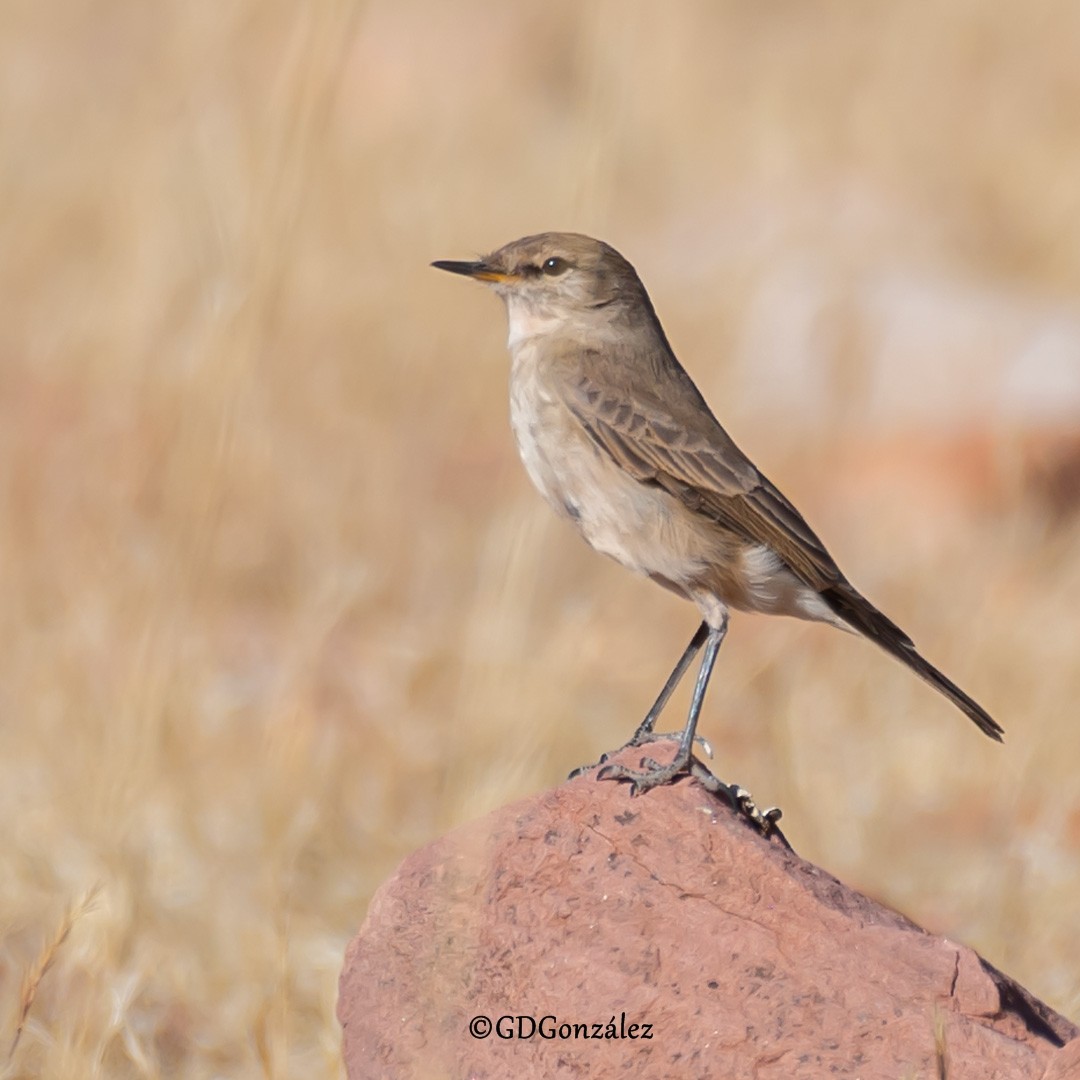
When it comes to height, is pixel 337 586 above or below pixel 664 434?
below

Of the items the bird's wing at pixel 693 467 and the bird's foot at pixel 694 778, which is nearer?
the bird's foot at pixel 694 778

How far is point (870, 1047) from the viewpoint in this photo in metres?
3.47

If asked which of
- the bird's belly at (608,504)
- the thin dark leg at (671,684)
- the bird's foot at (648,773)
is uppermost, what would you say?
the bird's belly at (608,504)

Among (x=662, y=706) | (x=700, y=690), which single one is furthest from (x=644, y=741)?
(x=662, y=706)

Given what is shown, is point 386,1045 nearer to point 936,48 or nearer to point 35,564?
point 35,564

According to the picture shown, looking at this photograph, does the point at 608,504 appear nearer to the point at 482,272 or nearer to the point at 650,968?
the point at 482,272

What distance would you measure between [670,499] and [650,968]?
163 centimetres

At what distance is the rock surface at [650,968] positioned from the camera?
3.51m

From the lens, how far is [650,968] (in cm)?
368

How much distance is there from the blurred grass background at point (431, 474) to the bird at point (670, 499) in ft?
1.11

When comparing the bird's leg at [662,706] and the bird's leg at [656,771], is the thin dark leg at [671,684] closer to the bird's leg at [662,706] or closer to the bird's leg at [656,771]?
the bird's leg at [662,706]

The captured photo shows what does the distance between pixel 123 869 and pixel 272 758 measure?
42.8 inches

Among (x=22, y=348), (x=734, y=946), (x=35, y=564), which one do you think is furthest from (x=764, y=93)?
(x=734, y=946)

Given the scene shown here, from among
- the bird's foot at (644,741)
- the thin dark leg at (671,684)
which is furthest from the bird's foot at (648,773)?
the thin dark leg at (671,684)
